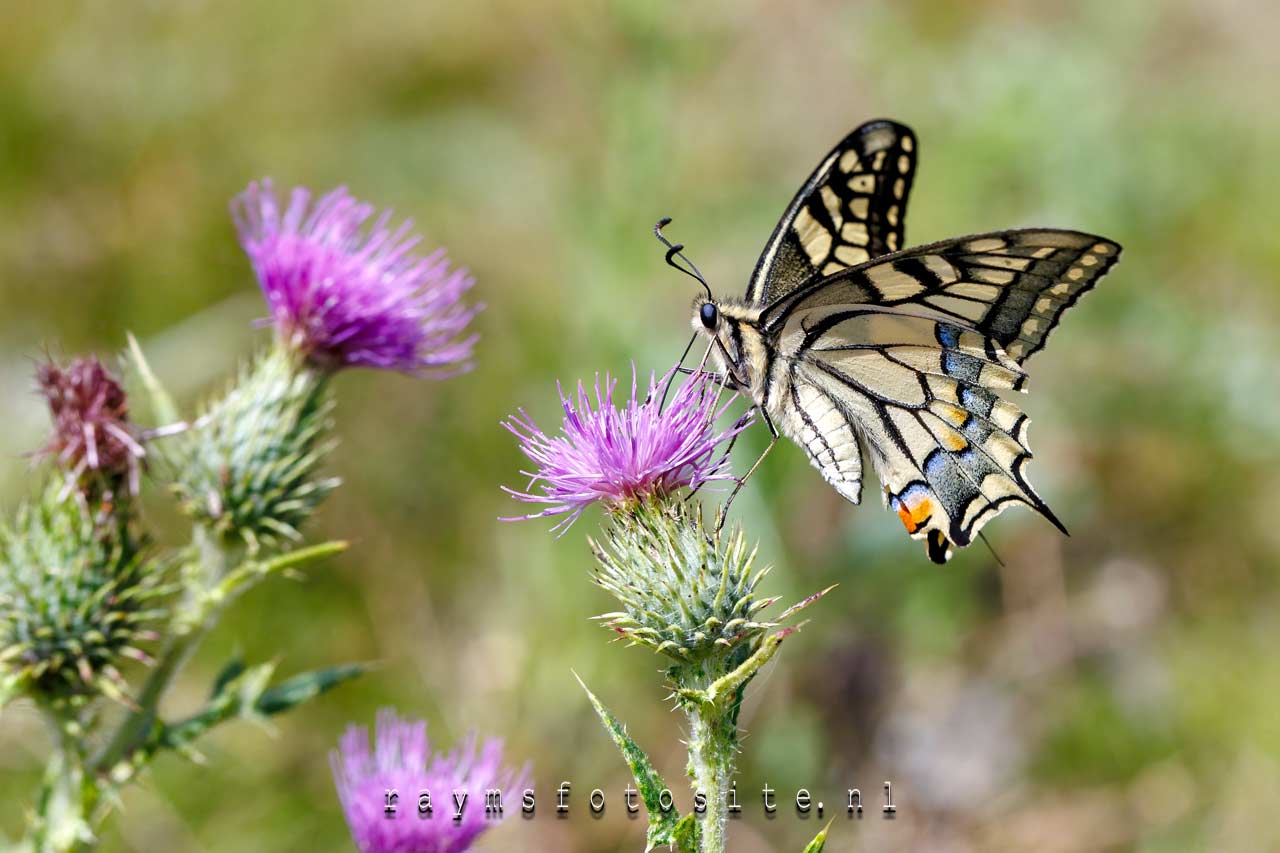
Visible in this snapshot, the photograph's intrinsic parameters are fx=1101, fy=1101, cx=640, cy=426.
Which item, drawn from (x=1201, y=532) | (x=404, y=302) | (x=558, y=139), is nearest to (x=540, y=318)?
(x=558, y=139)

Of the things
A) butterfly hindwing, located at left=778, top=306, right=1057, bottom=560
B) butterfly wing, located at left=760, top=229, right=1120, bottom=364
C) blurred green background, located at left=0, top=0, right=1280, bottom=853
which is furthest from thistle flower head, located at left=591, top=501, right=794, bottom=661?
blurred green background, located at left=0, top=0, right=1280, bottom=853

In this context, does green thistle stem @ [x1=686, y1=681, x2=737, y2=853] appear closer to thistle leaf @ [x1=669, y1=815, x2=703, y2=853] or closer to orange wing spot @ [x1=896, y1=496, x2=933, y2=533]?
thistle leaf @ [x1=669, y1=815, x2=703, y2=853]

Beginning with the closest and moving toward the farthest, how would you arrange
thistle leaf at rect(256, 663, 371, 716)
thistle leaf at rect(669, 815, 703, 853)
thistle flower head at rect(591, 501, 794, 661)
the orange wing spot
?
thistle leaf at rect(669, 815, 703, 853)
thistle flower head at rect(591, 501, 794, 661)
thistle leaf at rect(256, 663, 371, 716)
the orange wing spot

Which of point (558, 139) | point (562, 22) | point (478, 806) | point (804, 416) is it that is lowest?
point (478, 806)

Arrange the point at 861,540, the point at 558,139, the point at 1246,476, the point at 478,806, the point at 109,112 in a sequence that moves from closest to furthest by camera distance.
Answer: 1. the point at 478,806
2. the point at 861,540
3. the point at 1246,476
4. the point at 109,112
5. the point at 558,139

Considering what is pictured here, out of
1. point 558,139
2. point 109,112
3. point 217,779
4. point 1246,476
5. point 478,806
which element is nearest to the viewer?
point 478,806

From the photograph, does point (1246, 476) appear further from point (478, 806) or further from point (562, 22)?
point (562, 22)
